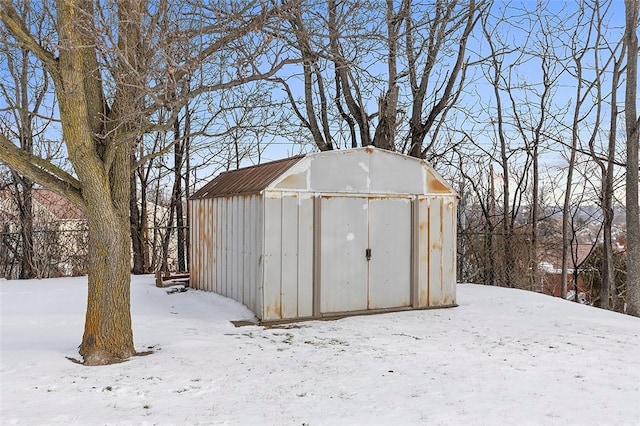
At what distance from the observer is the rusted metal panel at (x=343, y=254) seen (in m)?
7.28

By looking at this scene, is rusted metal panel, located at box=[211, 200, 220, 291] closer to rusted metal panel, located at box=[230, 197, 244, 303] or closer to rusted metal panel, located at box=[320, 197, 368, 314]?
rusted metal panel, located at box=[230, 197, 244, 303]

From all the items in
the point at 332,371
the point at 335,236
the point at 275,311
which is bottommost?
the point at 332,371

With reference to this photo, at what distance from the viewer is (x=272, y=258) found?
6.90 meters

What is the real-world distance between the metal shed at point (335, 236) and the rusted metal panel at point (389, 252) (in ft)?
0.05

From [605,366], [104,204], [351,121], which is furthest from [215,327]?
[351,121]

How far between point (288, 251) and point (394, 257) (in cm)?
177

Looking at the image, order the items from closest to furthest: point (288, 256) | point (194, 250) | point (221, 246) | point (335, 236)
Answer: point (288, 256) → point (335, 236) → point (221, 246) → point (194, 250)

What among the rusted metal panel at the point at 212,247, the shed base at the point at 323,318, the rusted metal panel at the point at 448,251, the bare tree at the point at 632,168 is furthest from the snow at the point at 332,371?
the bare tree at the point at 632,168

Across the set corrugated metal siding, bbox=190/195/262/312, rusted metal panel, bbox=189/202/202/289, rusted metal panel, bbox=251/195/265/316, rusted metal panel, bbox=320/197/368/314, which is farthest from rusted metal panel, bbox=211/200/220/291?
rusted metal panel, bbox=320/197/368/314

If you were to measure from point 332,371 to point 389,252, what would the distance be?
3.25 metres

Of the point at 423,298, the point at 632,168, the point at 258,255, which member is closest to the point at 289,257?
the point at 258,255

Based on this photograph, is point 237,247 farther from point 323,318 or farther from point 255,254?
point 323,318

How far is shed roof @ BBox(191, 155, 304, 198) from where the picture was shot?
7.15 m

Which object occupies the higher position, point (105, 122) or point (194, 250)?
point (105, 122)
